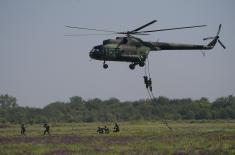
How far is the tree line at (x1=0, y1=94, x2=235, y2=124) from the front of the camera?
139375mm

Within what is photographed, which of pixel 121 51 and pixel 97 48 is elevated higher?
pixel 97 48

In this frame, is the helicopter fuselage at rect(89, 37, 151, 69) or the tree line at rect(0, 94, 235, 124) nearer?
the helicopter fuselage at rect(89, 37, 151, 69)

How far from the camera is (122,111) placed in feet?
504

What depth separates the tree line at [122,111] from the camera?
13938 cm

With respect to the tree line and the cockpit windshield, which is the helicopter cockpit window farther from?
the tree line

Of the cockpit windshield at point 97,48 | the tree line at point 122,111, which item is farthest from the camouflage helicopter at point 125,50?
the tree line at point 122,111

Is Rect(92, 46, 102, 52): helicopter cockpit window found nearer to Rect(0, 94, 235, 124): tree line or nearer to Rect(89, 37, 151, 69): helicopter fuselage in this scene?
Rect(89, 37, 151, 69): helicopter fuselage

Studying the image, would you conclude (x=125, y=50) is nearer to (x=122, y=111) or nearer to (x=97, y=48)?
(x=97, y=48)

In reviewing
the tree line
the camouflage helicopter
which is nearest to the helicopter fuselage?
the camouflage helicopter

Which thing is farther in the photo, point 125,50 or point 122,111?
point 122,111

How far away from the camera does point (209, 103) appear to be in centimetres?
15512

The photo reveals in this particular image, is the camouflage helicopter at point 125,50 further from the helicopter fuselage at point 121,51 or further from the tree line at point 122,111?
the tree line at point 122,111

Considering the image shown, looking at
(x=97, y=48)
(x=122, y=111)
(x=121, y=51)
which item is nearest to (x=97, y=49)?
(x=97, y=48)

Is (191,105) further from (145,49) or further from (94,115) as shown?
(145,49)
